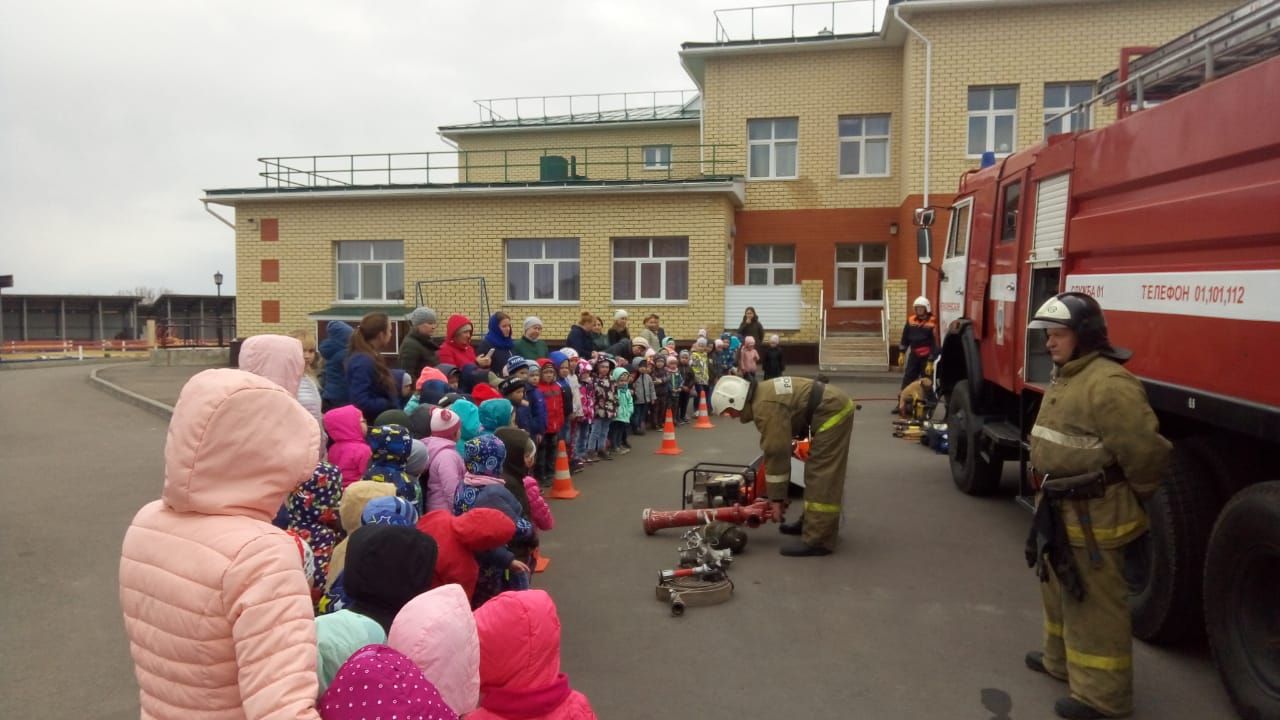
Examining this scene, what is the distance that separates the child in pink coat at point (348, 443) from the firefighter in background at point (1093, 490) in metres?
4.15

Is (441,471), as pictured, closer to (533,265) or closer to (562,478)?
(562,478)

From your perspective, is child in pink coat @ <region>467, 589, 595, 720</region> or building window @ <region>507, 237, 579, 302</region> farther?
building window @ <region>507, 237, 579, 302</region>

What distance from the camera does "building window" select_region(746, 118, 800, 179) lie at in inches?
994

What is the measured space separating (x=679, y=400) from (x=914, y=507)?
747 centimetres

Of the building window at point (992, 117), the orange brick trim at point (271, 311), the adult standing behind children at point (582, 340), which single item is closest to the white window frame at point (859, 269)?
the building window at point (992, 117)

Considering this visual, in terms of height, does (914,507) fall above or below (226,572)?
below

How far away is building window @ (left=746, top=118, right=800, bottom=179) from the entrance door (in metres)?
15.7

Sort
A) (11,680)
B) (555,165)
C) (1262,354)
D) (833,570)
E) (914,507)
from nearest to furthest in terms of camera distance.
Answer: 1. (1262,354)
2. (11,680)
3. (833,570)
4. (914,507)
5. (555,165)

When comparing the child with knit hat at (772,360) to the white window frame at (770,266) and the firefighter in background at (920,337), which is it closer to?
the firefighter in background at (920,337)

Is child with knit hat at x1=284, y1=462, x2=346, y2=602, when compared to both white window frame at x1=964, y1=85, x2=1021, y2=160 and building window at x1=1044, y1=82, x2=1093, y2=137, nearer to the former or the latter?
white window frame at x1=964, y1=85, x2=1021, y2=160

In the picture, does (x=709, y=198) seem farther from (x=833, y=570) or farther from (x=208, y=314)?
(x=208, y=314)

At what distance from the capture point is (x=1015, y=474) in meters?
10.4

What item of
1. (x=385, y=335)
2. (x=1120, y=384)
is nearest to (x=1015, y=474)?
(x=1120, y=384)

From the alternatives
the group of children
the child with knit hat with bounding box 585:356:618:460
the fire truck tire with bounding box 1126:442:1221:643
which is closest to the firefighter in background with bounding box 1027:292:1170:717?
the fire truck tire with bounding box 1126:442:1221:643
